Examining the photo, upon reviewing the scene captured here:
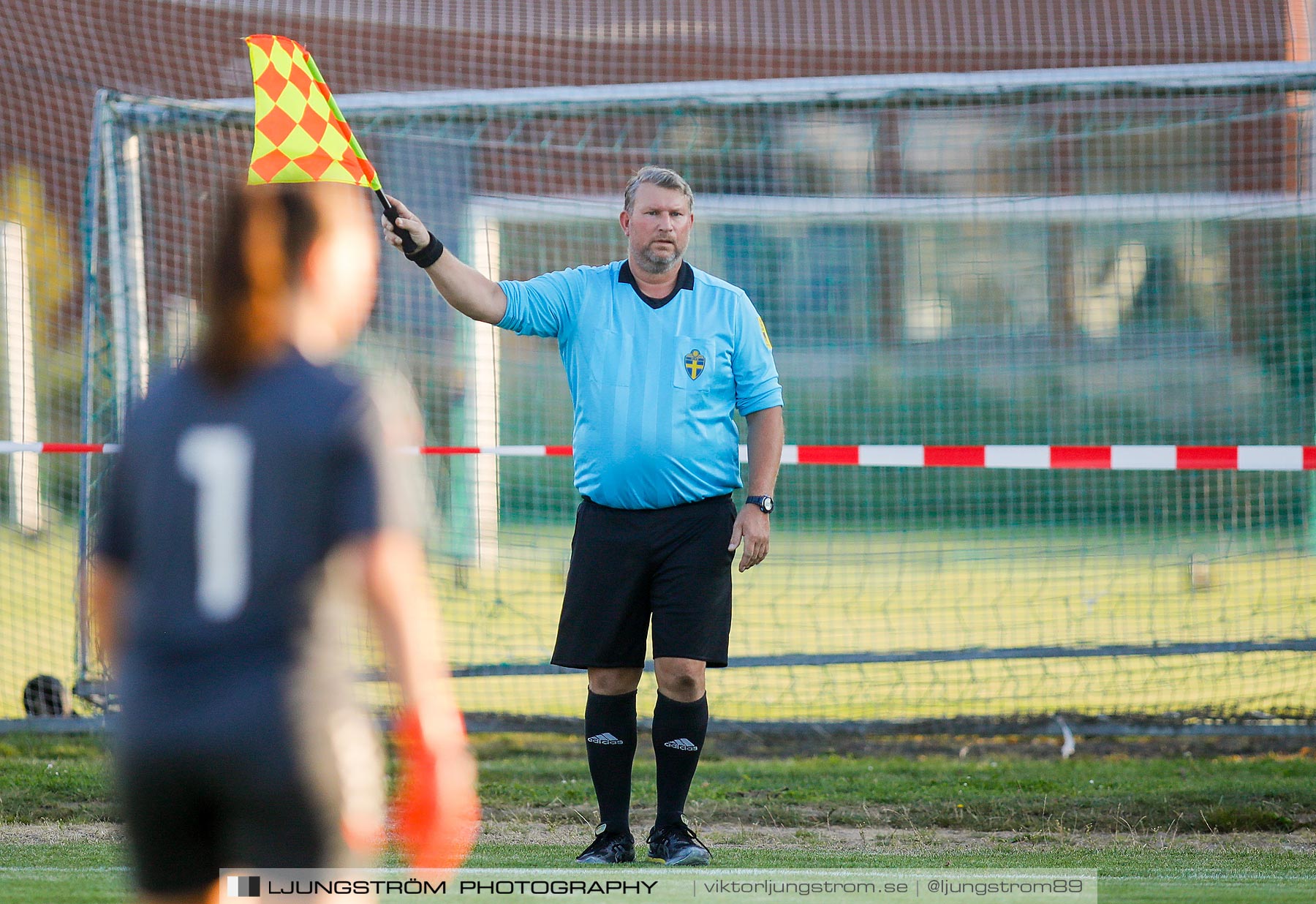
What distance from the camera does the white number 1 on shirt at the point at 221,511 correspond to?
1.79 m

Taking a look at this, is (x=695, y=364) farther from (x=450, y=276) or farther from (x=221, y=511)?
(x=221, y=511)

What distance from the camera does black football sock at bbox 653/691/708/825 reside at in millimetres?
4379

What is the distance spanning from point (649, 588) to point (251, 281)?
8.81 feet

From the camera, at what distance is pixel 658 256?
4414 mm

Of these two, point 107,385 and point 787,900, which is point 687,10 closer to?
point 107,385

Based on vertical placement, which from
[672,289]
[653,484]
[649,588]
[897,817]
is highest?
[672,289]

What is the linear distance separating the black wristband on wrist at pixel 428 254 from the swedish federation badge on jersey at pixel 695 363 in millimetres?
836

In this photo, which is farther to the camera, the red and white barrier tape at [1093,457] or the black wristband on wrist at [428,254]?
the red and white barrier tape at [1093,457]

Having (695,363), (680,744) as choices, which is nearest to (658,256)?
(695,363)

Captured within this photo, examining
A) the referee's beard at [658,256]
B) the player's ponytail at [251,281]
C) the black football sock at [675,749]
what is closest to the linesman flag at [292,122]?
the referee's beard at [658,256]

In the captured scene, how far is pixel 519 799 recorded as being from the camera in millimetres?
5875

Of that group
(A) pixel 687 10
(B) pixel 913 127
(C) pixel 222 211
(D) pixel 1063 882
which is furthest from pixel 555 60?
(C) pixel 222 211

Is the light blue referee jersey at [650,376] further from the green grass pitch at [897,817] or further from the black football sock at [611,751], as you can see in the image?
the green grass pitch at [897,817]

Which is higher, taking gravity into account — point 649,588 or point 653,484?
point 653,484
